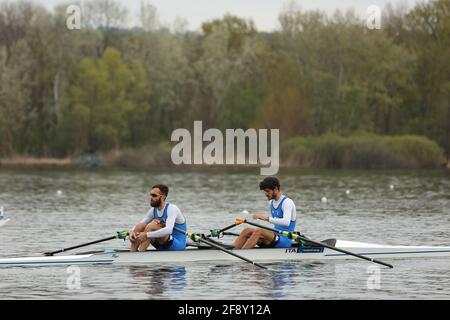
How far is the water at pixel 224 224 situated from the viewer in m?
17.0

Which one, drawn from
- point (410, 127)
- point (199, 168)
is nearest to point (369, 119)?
point (410, 127)

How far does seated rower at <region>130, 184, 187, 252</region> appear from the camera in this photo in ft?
61.1

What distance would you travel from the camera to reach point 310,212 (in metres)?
33.7

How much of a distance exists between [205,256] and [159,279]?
1.54 m

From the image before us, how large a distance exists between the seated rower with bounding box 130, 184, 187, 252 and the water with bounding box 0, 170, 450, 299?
1.41 ft

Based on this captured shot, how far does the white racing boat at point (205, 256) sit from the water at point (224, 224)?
0.49ft

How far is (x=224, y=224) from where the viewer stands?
29.3 m

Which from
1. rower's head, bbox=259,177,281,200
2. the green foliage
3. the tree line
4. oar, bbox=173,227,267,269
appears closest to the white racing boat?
oar, bbox=173,227,267,269

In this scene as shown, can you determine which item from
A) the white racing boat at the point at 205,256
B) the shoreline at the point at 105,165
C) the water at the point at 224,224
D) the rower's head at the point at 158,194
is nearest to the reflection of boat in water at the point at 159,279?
the water at the point at 224,224

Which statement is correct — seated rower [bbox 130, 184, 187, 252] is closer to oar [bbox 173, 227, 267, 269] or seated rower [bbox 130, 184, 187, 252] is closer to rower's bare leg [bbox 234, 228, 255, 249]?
oar [bbox 173, 227, 267, 269]

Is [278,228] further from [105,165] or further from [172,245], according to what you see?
[105,165]

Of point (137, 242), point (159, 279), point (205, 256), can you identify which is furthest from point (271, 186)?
point (159, 279)

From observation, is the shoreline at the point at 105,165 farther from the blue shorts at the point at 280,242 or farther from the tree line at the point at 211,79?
the blue shorts at the point at 280,242

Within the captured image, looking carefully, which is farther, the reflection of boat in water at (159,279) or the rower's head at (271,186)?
the rower's head at (271,186)
